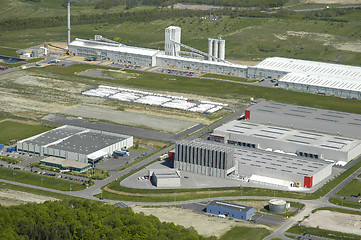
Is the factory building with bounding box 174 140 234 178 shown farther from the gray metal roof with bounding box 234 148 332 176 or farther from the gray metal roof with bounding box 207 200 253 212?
the gray metal roof with bounding box 207 200 253 212

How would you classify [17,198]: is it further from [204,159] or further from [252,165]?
[252,165]

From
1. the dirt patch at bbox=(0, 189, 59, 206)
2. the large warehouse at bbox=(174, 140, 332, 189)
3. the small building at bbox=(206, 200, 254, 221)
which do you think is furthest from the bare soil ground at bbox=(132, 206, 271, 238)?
the large warehouse at bbox=(174, 140, 332, 189)

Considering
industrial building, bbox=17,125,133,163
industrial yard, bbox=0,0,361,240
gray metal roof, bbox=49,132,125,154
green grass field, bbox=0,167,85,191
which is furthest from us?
gray metal roof, bbox=49,132,125,154

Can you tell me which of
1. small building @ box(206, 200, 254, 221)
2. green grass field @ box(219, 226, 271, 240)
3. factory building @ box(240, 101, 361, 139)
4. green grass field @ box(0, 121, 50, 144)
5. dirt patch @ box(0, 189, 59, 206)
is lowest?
green grass field @ box(219, 226, 271, 240)

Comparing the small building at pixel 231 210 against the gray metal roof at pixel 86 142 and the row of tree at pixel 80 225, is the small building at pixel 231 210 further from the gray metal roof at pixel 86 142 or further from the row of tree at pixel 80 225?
the gray metal roof at pixel 86 142

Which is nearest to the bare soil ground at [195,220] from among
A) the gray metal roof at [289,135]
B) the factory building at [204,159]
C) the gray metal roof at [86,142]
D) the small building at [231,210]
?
the small building at [231,210]

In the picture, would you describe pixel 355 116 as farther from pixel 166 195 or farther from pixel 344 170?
pixel 166 195

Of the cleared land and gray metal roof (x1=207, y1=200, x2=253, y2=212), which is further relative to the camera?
the cleared land
